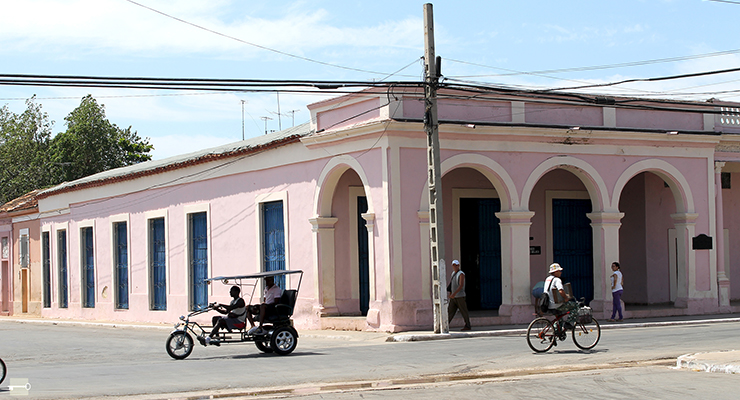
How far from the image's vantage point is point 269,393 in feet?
34.0

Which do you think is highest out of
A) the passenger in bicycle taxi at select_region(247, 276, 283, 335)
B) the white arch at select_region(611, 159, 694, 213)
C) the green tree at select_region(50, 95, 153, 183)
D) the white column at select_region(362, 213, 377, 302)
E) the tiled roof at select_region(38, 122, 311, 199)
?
the green tree at select_region(50, 95, 153, 183)

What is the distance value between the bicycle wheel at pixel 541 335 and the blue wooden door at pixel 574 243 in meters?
8.84

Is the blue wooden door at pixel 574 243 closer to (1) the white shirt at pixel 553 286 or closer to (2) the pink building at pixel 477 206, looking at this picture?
(2) the pink building at pixel 477 206

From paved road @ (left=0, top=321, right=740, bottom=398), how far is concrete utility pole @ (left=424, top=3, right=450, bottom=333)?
98 cm

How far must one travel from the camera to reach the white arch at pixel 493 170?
62.5 feet

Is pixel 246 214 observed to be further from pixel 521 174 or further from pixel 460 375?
pixel 460 375

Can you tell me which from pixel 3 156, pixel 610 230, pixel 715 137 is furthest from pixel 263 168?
pixel 3 156

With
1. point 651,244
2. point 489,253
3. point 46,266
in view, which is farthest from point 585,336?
point 46,266

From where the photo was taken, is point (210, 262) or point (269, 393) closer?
point (269, 393)

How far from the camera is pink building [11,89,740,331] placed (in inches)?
733

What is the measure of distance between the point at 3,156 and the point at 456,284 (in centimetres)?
3798

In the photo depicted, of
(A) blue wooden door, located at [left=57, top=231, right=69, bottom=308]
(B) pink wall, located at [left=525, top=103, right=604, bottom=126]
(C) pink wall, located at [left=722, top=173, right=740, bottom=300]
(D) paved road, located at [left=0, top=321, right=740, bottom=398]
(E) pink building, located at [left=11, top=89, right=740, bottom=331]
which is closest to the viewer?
(D) paved road, located at [left=0, top=321, right=740, bottom=398]

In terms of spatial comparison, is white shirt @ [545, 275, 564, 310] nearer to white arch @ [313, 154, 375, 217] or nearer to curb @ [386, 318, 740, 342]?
curb @ [386, 318, 740, 342]

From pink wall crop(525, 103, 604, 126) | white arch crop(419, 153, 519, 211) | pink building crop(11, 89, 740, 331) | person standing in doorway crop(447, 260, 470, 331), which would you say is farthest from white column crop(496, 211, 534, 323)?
pink wall crop(525, 103, 604, 126)
